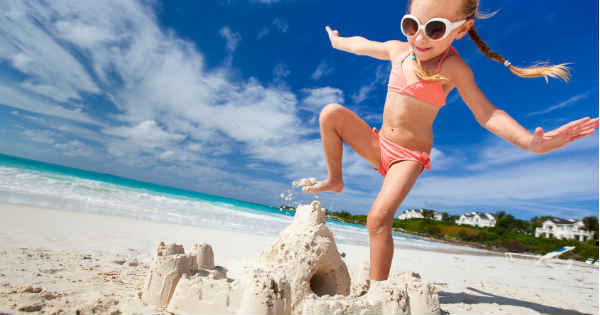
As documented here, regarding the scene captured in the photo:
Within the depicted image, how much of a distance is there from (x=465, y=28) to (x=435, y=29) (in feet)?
1.20

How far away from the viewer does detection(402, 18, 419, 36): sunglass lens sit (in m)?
2.63

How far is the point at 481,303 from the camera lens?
145 inches

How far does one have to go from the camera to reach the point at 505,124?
2256 mm

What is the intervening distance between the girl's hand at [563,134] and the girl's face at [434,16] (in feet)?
3.60

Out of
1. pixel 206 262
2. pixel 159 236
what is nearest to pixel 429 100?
pixel 206 262

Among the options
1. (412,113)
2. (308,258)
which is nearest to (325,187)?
(308,258)

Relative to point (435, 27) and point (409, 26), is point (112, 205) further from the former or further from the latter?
point (435, 27)

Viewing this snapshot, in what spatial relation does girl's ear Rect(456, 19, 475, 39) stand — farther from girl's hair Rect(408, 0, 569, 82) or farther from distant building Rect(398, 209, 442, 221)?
distant building Rect(398, 209, 442, 221)

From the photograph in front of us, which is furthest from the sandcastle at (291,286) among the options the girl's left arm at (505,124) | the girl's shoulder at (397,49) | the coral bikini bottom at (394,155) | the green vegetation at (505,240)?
the green vegetation at (505,240)

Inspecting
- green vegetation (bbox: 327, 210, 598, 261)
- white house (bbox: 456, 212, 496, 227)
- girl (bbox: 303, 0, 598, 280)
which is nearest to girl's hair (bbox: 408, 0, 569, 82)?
girl (bbox: 303, 0, 598, 280)

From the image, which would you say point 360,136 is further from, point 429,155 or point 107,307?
point 107,307

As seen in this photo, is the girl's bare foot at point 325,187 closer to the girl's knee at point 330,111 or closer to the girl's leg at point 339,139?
the girl's leg at point 339,139

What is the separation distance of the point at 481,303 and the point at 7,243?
5641mm

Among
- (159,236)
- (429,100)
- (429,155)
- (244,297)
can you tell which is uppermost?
(429,100)
